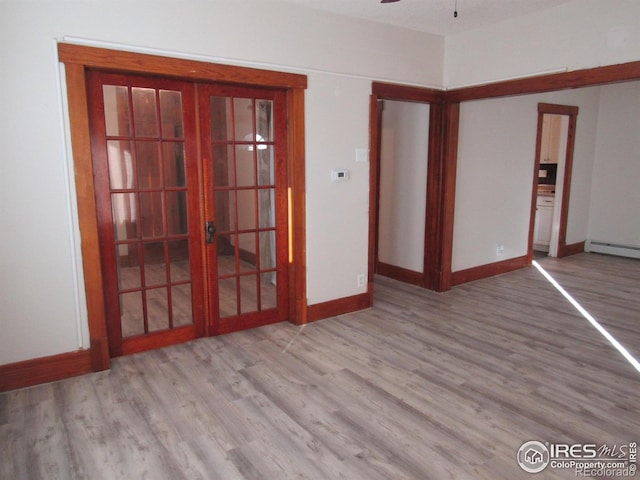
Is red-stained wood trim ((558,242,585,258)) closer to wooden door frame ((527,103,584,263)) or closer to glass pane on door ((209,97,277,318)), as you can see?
wooden door frame ((527,103,584,263))

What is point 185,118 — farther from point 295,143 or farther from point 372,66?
point 372,66

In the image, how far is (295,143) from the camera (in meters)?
3.81

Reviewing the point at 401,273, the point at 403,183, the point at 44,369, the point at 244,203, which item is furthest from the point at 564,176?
the point at 44,369

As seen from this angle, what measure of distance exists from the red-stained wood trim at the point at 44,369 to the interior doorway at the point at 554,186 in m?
5.56

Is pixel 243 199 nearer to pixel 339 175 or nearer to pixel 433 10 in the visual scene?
pixel 339 175


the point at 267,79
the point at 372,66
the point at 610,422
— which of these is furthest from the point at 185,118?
the point at 610,422

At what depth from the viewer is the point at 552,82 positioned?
3.80 m

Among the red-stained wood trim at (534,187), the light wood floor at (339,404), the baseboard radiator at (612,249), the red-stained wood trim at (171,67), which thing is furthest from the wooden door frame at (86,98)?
the baseboard radiator at (612,249)

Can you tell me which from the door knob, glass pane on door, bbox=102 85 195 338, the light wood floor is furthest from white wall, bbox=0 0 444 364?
the door knob

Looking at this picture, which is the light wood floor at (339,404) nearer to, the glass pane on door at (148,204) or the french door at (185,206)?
the french door at (185,206)

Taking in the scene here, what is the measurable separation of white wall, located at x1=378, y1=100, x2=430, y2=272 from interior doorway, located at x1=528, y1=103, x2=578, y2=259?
197cm

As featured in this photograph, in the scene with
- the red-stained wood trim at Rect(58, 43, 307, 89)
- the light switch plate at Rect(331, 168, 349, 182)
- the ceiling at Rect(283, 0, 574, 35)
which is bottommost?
the light switch plate at Rect(331, 168, 349, 182)

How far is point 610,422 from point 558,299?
Answer: 8.04 ft

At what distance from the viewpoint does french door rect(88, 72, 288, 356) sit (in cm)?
320
